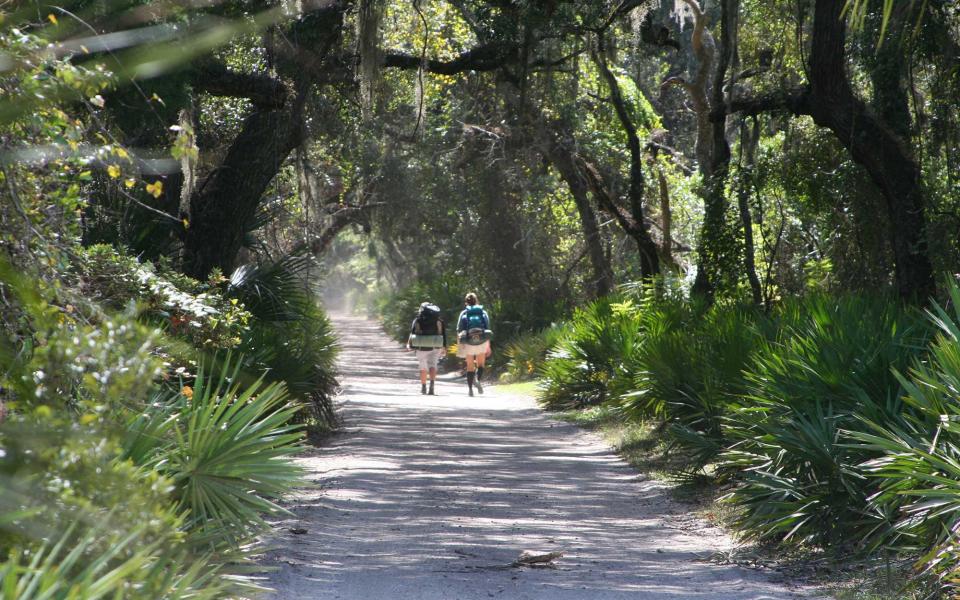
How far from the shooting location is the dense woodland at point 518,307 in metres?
4.72

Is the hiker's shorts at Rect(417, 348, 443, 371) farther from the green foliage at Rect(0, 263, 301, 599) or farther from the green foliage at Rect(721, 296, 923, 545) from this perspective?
the green foliage at Rect(0, 263, 301, 599)

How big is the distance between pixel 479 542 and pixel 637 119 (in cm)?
1602

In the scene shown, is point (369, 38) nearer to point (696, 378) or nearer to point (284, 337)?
point (284, 337)

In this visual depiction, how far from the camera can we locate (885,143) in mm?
12250

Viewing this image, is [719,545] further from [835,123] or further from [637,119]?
[637,119]

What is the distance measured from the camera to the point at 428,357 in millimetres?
21078

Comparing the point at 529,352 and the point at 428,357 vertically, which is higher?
the point at 428,357

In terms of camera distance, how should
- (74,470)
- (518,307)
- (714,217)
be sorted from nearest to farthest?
(74,470) → (714,217) → (518,307)

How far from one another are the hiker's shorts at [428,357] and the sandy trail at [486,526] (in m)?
5.16

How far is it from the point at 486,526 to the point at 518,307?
817 inches

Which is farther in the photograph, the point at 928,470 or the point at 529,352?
the point at 529,352

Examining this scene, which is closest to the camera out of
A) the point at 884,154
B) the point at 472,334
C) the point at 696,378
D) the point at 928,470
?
the point at 928,470

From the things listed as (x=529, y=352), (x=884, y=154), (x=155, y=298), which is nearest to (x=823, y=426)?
(x=155, y=298)

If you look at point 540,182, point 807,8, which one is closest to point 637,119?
point 540,182
